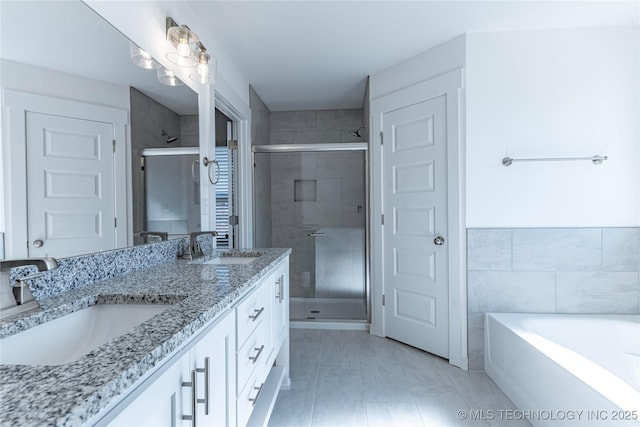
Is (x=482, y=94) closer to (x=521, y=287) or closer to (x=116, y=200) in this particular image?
(x=521, y=287)

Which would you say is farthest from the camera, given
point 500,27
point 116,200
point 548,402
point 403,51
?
point 403,51

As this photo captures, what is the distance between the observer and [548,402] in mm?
1451

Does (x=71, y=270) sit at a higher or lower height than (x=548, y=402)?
higher

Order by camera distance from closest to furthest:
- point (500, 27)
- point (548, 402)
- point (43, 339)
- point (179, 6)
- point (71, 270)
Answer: point (43, 339) < point (71, 270) < point (548, 402) < point (179, 6) < point (500, 27)

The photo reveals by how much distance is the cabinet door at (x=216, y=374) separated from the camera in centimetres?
73

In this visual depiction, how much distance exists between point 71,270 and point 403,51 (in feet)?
7.94

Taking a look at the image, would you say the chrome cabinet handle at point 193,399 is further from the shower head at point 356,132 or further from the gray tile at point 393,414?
the shower head at point 356,132

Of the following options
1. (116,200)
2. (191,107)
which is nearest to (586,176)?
(191,107)

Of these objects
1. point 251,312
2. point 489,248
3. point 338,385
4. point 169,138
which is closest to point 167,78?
point 169,138

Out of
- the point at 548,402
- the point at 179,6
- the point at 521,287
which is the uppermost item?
the point at 179,6

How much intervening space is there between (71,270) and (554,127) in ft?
9.05

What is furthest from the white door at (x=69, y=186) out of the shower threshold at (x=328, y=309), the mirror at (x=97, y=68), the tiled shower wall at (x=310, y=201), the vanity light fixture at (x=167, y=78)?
the shower threshold at (x=328, y=309)

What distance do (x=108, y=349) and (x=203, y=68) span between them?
1.61 metres

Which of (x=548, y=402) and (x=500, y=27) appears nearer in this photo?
(x=548, y=402)
